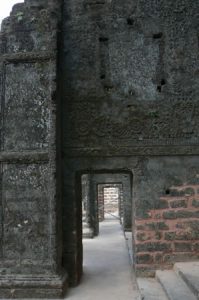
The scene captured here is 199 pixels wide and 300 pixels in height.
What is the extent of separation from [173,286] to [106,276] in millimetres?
1890

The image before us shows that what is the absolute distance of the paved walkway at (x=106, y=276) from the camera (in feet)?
16.8

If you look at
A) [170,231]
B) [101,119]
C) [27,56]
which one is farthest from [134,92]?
[170,231]

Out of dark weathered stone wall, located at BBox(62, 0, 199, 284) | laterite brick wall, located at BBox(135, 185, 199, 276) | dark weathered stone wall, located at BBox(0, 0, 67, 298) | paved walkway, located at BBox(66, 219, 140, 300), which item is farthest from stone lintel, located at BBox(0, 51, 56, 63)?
paved walkway, located at BBox(66, 219, 140, 300)

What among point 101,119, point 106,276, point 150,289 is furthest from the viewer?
point 106,276

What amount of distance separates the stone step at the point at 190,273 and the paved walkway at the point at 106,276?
0.67 metres

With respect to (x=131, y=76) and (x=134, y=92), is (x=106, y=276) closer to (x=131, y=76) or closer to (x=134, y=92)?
(x=134, y=92)

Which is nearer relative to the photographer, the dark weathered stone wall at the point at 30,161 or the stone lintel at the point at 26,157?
the dark weathered stone wall at the point at 30,161

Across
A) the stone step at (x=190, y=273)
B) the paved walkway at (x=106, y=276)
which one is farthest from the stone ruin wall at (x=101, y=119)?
the paved walkway at (x=106, y=276)

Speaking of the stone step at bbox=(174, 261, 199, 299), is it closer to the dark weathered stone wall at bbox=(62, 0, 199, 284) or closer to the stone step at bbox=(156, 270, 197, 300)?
the stone step at bbox=(156, 270, 197, 300)

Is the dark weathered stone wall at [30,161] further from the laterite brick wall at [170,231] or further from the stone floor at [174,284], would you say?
the laterite brick wall at [170,231]

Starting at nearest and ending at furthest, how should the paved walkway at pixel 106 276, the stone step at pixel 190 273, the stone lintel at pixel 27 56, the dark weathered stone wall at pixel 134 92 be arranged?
the stone step at pixel 190 273 < the paved walkway at pixel 106 276 < the stone lintel at pixel 27 56 < the dark weathered stone wall at pixel 134 92

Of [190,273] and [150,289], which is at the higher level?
[190,273]

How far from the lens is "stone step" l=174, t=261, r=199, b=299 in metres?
4.18

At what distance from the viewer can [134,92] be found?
6023mm
